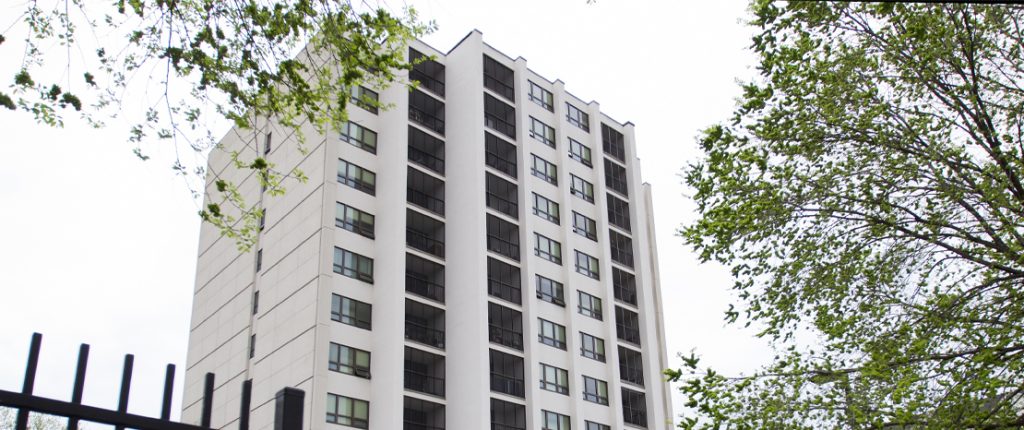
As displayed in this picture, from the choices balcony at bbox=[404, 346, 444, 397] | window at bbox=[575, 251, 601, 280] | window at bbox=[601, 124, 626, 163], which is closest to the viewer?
balcony at bbox=[404, 346, 444, 397]

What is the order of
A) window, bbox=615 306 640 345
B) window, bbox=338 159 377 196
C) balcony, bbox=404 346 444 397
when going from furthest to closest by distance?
window, bbox=615 306 640 345
window, bbox=338 159 377 196
balcony, bbox=404 346 444 397

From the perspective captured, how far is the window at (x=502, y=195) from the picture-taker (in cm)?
5250

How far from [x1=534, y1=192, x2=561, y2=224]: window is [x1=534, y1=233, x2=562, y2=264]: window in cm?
143

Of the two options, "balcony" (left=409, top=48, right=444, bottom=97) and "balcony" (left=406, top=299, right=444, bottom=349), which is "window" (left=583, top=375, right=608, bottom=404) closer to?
"balcony" (left=406, top=299, right=444, bottom=349)

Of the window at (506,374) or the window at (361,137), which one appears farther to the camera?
the window at (361,137)

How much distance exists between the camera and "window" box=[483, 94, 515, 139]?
180ft

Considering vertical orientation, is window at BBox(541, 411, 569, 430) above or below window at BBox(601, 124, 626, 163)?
below

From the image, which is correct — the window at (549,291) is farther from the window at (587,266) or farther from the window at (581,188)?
the window at (581,188)

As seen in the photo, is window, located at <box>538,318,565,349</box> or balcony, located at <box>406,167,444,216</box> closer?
window, located at <box>538,318,565,349</box>

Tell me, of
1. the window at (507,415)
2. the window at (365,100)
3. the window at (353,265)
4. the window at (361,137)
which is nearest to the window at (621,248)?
the window at (507,415)

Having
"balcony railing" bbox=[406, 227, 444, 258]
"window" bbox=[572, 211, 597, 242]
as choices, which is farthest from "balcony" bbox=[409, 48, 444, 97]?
"window" bbox=[572, 211, 597, 242]

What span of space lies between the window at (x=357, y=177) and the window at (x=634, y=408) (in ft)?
59.4

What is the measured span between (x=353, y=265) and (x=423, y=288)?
4.42 m

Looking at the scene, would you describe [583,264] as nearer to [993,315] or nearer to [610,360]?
[610,360]
